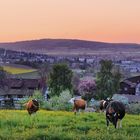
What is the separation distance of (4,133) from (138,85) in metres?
102

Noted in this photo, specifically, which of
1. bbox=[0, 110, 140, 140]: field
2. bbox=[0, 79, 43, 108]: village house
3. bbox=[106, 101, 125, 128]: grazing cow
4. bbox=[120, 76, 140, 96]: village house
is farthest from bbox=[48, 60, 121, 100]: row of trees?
bbox=[106, 101, 125, 128]: grazing cow

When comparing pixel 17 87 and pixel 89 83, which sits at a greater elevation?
pixel 89 83

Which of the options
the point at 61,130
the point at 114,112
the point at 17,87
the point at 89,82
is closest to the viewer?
the point at 61,130

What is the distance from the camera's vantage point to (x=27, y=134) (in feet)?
53.1

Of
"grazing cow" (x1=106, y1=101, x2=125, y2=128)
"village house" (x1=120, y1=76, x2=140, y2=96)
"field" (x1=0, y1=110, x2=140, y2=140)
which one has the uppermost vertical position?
"grazing cow" (x1=106, y1=101, x2=125, y2=128)

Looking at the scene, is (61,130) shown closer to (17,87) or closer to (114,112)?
(114,112)

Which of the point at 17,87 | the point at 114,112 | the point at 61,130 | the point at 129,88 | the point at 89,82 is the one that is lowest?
the point at 129,88

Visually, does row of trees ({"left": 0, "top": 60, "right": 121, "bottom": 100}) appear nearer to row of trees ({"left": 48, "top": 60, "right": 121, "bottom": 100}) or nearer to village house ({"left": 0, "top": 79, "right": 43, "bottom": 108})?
row of trees ({"left": 48, "top": 60, "right": 121, "bottom": 100})

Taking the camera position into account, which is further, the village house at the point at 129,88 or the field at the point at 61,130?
the village house at the point at 129,88

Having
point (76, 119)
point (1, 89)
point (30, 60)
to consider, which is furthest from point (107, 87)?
point (30, 60)

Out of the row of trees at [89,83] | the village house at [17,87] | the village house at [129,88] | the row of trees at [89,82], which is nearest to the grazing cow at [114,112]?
the row of trees at [89,82]

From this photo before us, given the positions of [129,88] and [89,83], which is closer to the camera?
[89,83]

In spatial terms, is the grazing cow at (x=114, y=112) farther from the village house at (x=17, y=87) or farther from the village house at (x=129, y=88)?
the village house at (x=129, y=88)

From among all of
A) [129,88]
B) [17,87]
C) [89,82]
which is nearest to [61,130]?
[89,82]
